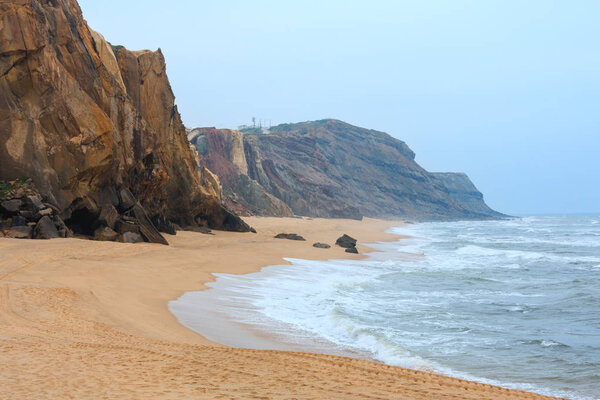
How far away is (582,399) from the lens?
6742 mm

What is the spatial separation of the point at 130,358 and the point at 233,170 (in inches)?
2147

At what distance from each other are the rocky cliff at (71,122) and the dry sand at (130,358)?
218 inches

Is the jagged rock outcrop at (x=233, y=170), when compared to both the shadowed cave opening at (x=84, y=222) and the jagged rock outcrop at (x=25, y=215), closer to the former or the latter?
the shadowed cave opening at (x=84, y=222)

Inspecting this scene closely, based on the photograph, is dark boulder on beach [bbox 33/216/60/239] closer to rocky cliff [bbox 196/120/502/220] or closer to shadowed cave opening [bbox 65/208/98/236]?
shadowed cave opening [bbox 65/208/98/236]

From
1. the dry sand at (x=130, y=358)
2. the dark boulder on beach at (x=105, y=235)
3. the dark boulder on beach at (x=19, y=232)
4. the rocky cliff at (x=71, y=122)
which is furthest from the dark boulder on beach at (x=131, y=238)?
the dry sand at (x=130, y=358)

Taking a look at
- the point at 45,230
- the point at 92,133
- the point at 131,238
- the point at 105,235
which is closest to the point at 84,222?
the point at 105,235

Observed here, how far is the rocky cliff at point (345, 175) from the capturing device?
75.7m

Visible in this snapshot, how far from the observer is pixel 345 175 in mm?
117125

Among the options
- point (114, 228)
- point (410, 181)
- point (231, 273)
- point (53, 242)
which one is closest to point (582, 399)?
point (231, 273)

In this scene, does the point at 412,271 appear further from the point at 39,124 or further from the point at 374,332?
the point at 39,124

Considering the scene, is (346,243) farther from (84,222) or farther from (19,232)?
(19,232)

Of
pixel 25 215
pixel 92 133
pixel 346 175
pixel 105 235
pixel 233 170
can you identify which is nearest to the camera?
pixel 25 215

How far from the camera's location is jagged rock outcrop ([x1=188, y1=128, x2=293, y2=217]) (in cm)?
5638

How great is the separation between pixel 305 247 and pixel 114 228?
10344 millimetres
